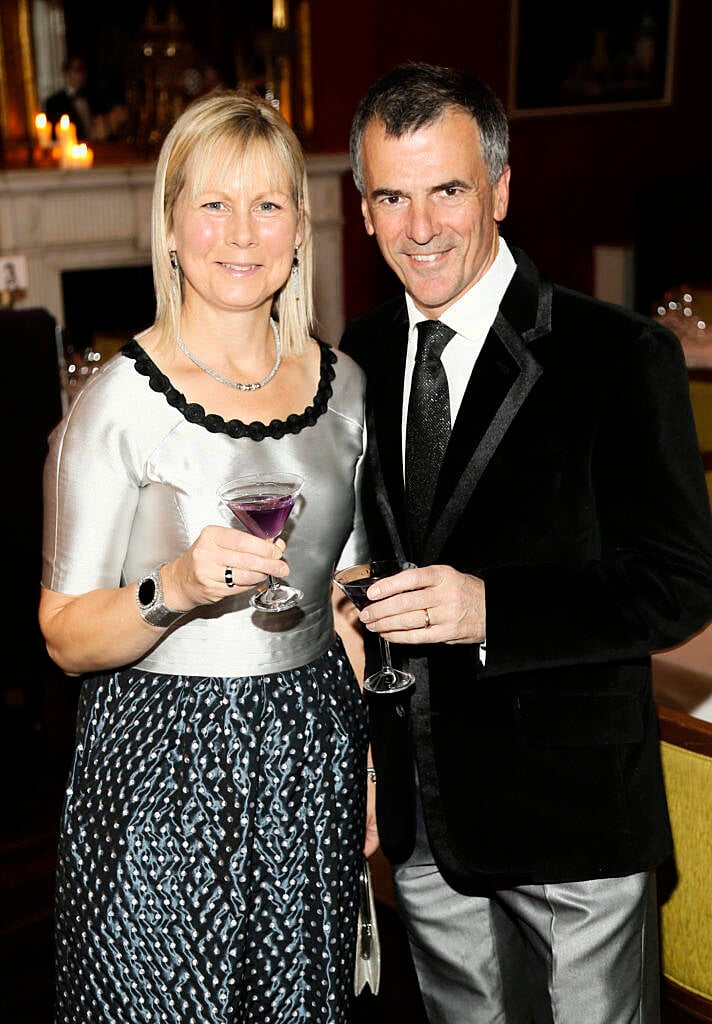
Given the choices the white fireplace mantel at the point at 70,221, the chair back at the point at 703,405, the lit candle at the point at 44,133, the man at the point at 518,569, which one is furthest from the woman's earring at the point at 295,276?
the lit candle at the point at 44,133

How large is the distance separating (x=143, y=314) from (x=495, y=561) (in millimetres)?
6972

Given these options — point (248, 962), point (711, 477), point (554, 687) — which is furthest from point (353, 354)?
point (711, 477)

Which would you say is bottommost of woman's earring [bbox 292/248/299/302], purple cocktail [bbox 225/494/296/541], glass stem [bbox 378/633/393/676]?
glass stem [bbox 378/633/393/676]

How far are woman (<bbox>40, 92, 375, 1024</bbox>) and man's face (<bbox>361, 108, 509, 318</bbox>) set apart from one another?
6.4 inches

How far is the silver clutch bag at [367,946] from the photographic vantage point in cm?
226

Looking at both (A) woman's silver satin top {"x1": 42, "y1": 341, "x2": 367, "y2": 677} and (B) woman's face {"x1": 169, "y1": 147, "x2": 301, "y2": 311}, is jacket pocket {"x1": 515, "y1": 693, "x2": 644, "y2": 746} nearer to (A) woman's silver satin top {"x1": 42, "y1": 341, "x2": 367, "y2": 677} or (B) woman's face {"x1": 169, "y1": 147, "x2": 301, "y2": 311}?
(A) woman's silver satin top {"x1": 42, "y1": 341, "x2": 367, "y2": 677}

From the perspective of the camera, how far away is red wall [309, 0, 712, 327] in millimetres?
8281

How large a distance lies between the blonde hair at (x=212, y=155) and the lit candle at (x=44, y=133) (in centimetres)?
575

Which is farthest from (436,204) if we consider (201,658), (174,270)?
(201,658)

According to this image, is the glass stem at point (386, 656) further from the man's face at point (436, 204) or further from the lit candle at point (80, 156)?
the lit candle at point (80, 156)

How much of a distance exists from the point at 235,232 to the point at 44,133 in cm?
607

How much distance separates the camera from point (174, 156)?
1.98 meters

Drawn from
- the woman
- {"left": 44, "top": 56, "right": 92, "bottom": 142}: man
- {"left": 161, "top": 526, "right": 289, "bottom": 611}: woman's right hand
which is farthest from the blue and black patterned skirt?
{"left": 44, "top": 56, "right": 92, "bottom": 142}: man

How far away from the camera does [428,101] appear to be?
1936mm
